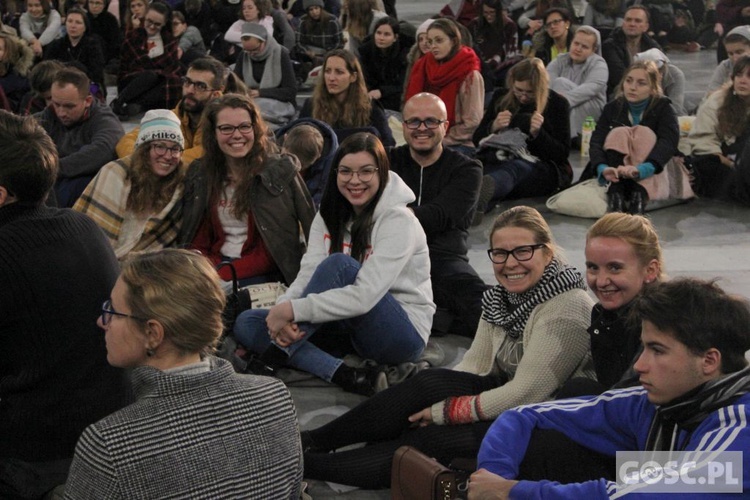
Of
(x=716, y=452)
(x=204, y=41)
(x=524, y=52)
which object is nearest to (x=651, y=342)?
(x=716, y=452)

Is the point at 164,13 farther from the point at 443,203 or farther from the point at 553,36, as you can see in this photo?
the point at 443,203

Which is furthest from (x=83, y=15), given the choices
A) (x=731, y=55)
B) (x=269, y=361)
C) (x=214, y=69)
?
(x=269, y=361)

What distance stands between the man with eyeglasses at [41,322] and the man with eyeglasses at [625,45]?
5.90 metres

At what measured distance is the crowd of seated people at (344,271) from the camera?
2.38 meters

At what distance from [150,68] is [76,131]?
353 cm

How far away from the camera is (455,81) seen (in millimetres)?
7004

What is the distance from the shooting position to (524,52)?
942cm

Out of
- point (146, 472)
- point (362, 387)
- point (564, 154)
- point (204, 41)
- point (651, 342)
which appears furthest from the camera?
point (204, 41)

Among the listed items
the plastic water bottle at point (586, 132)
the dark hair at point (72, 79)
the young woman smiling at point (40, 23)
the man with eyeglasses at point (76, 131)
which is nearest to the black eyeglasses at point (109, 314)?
the man with eyeglasses at point (76, 131)

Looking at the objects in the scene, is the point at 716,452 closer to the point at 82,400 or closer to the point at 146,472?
the point at 146,472

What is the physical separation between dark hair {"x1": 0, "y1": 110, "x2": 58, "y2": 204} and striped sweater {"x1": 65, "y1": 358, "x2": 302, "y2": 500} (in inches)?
34.4

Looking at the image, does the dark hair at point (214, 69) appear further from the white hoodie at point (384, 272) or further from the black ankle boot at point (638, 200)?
the black ankle boot at point (638, 200)

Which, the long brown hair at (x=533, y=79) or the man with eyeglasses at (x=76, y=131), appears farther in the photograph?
the long brown hair at (x=533, y=79)

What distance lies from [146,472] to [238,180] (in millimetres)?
2580
